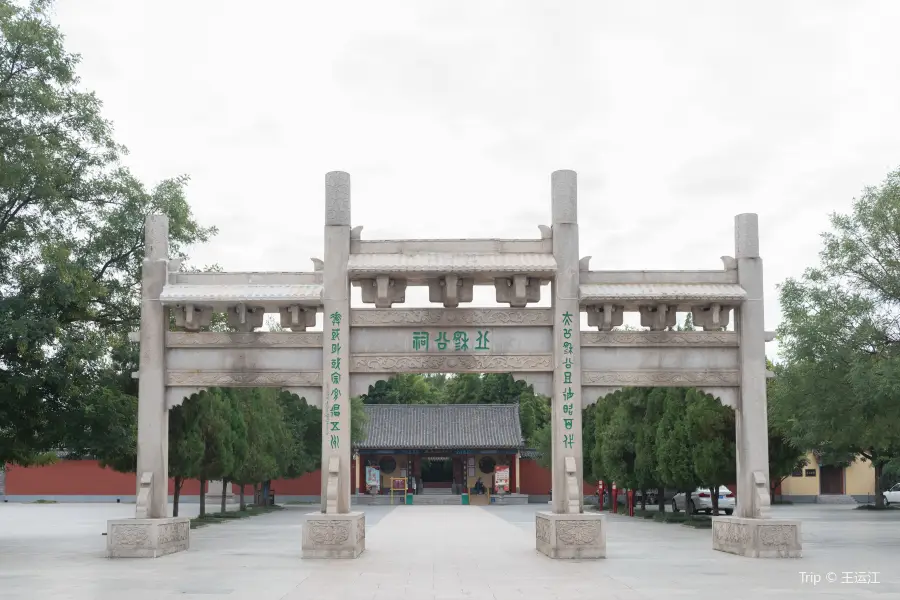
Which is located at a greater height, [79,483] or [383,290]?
[383,290]

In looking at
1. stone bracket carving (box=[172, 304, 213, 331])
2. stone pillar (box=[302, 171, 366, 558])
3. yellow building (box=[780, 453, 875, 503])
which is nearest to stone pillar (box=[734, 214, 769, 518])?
stone pillar (box=[302, 171, 366, 558])

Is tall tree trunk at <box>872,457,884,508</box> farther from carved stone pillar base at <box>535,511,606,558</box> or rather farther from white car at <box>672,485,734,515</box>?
carved stone pillar base at <box>535,511,606,558</box>

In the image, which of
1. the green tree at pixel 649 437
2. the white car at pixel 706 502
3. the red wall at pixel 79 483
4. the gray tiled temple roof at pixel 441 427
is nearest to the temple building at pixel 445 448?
the gray tiled temple roof at pixel 441 427

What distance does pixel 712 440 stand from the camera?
24.6 metres

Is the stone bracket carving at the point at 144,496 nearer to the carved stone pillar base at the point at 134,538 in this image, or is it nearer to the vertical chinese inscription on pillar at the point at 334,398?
the carved stone pillar base at the point at 134,538

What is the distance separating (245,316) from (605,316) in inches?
236

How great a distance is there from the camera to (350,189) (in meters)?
17.1

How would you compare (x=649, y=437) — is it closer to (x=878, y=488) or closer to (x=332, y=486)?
(x=332, y=486)

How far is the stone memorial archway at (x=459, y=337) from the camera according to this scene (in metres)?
16.4

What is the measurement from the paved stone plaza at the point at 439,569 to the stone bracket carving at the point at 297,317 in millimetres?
3850

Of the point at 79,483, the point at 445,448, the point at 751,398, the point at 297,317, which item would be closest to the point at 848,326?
the point at 751,398

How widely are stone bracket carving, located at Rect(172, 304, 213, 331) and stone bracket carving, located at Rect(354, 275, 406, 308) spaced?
2.64 meters

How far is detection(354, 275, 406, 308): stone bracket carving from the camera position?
16.5 meters

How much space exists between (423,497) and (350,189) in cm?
3241
